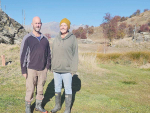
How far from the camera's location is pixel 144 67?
905cm

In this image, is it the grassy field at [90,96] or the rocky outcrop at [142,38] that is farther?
the rocky outcrop at [142,38]

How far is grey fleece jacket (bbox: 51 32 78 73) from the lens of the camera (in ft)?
9.42

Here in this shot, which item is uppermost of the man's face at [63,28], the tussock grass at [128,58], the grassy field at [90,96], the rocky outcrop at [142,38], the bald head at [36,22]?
the rocky outcrop at [142,38]

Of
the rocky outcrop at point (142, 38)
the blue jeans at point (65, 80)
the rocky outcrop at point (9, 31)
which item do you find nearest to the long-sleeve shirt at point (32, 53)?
the blue jeans at point (65, 80)

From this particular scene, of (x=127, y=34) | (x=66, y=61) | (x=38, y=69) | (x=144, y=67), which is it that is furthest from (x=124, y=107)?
(x=127, y=34)

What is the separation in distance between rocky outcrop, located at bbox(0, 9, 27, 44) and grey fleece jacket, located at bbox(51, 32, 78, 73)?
14.8m

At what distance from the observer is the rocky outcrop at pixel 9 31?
15992 mm

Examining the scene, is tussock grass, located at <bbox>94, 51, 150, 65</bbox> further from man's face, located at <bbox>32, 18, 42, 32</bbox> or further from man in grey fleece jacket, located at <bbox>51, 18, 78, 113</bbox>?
man's face, located at <bbox>32, 18, 42, 32</bbox>

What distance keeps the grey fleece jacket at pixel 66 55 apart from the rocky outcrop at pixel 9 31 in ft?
48.6

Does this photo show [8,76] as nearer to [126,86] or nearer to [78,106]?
[78,106]

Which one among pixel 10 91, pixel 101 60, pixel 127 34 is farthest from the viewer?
pixel 127 34

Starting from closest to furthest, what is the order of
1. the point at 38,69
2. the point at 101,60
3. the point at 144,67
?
1. the point at 38,69
2. the point at 144,67
3. the point at 101,60

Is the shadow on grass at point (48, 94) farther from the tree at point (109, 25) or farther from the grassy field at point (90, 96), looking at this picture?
the tree at point (109, 25)

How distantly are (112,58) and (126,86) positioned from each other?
5571 millimetres
